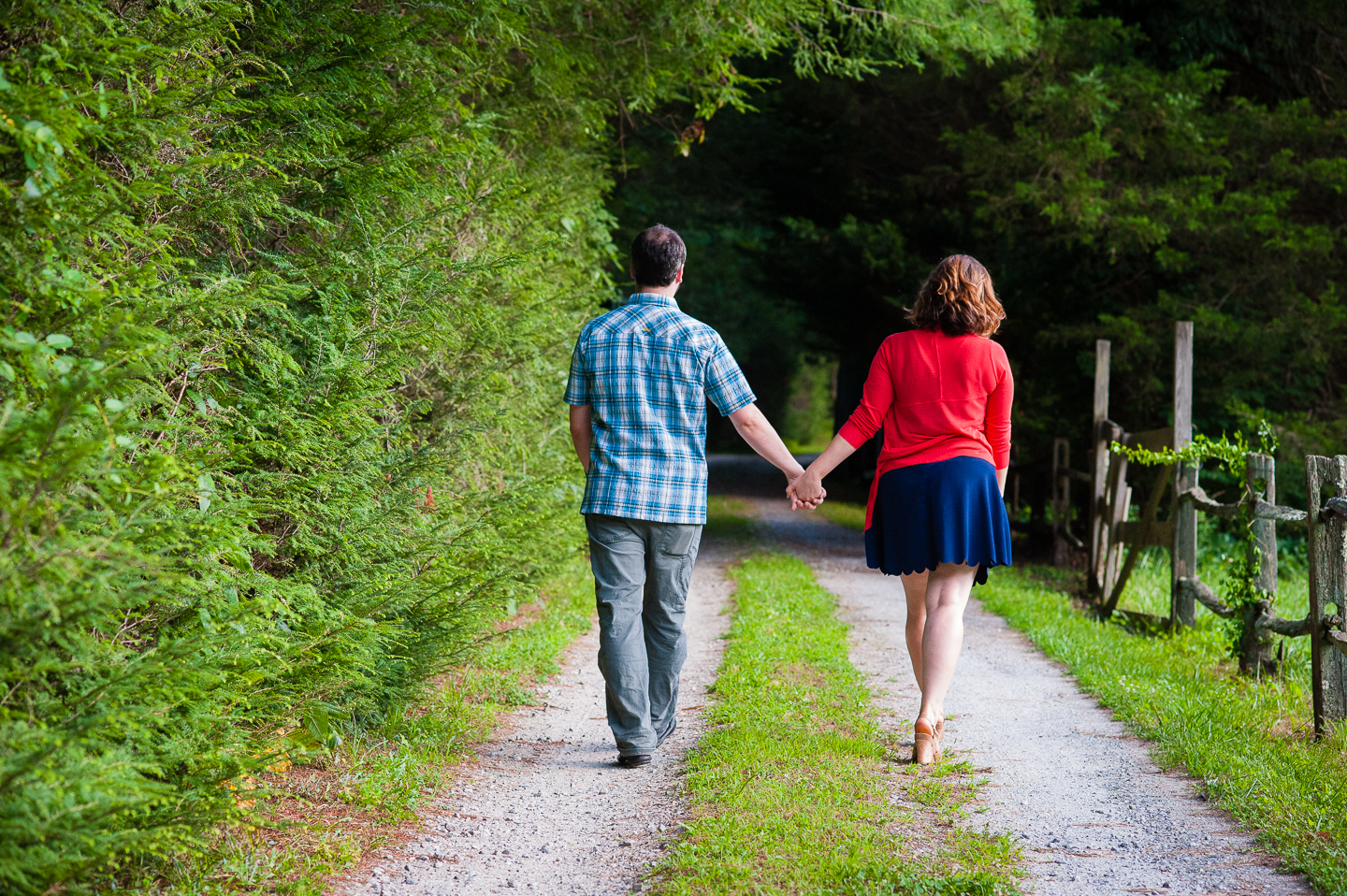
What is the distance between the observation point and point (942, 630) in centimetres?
418

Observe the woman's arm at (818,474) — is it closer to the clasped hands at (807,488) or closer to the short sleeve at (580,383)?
the clasped hands at (807,488)

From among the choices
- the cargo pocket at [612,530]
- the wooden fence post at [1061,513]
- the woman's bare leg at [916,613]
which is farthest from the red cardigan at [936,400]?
the wooden fence post at [1061,513]

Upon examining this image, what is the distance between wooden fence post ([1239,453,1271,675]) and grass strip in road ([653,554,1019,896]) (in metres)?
2.28

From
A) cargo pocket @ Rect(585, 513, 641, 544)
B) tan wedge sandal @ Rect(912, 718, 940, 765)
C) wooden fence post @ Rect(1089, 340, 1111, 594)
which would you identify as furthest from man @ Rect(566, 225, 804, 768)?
wooden fence post @ Rect(1089, 340, 1111, 594)

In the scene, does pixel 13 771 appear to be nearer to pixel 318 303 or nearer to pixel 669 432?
pixel 318 303

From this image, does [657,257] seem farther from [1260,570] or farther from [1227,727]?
[1260,570]

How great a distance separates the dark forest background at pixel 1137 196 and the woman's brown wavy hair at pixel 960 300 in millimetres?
5164

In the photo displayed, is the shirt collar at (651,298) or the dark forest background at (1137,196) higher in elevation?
the dark forest background at (1137,196)

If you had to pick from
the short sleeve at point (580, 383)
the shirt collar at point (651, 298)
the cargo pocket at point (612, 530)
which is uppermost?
the shirt collar at point (651, 298)

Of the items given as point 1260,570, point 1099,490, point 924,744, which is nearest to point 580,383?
point 924,744

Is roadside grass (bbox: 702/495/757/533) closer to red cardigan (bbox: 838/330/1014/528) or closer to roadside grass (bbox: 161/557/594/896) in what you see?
roadside grass (bbox: 161/557/594/896)

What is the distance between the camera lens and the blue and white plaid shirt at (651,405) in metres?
4.16

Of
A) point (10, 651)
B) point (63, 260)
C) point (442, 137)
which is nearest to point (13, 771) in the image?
point (10, 651)

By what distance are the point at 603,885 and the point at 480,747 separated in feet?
5.06
